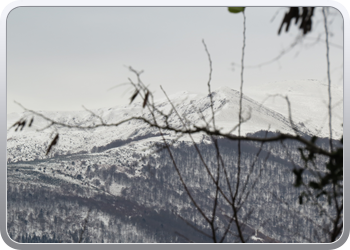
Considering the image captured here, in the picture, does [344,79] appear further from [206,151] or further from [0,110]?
[206,151]

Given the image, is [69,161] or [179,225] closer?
[179,225]

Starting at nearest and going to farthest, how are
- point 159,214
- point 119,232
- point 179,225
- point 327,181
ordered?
1. point 327,181
2. point 179,225
3. point 119,232
4. point 159,214

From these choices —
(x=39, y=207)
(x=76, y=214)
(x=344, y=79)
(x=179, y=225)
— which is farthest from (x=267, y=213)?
(x=344, y=79)

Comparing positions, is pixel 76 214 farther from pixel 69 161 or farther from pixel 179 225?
pixel 69 161

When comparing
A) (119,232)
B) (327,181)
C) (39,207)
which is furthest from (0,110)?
(39,207)

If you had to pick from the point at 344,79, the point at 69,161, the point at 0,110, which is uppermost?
the point at 344,79

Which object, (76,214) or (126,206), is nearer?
(76,214)

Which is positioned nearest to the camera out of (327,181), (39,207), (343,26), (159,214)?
(327,181)

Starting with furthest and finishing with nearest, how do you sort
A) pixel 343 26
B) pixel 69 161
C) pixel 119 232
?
pixel 69 161, pixel 119 232, pixel 343 26

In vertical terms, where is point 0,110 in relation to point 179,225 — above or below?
above
